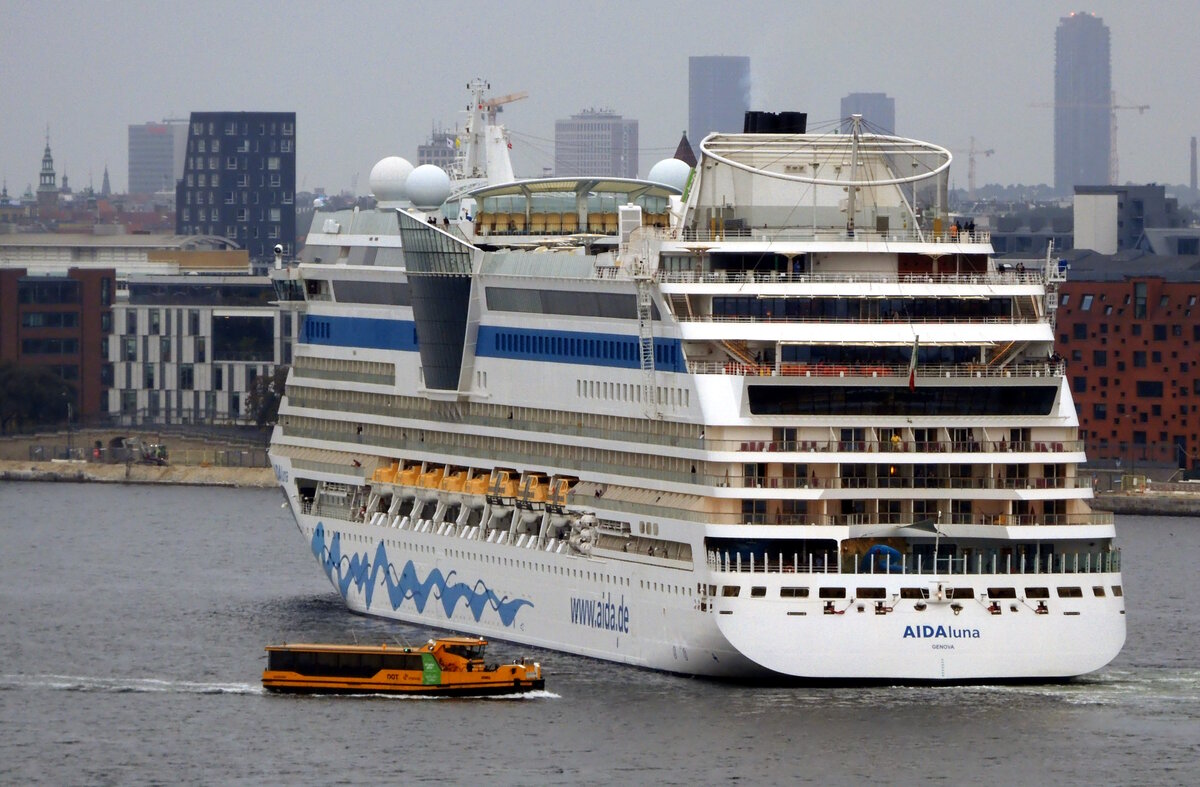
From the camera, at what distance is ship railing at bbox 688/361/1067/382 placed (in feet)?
207

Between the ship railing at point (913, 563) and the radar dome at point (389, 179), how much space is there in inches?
899

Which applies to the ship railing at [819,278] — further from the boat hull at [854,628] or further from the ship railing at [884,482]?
the boat hull at [854,628]

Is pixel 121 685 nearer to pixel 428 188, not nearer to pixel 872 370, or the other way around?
pixel 872 370

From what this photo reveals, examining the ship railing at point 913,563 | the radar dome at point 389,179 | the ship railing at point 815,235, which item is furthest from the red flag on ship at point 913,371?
the radar dome at point 389,179

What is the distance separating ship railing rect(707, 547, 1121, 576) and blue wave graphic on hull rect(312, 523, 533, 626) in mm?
9140

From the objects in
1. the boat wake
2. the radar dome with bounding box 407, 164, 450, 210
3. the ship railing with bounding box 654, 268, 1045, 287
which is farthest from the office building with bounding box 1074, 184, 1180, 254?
the boat wake

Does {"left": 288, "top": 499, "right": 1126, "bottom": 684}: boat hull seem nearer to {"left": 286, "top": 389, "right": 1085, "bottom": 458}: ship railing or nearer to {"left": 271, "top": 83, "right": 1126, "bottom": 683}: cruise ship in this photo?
{"left": 271, "top": 83, "right": 1126, "bottom": 683}: cruise ship

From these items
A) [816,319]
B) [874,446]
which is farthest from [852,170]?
[874,446]

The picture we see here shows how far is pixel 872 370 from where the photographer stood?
6341cm

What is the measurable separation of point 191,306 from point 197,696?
102871mm

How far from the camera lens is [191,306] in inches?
6565

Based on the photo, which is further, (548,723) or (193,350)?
(193,350)

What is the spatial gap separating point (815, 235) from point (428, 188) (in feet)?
52.1

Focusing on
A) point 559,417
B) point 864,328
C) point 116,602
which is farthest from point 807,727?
point 116,602
